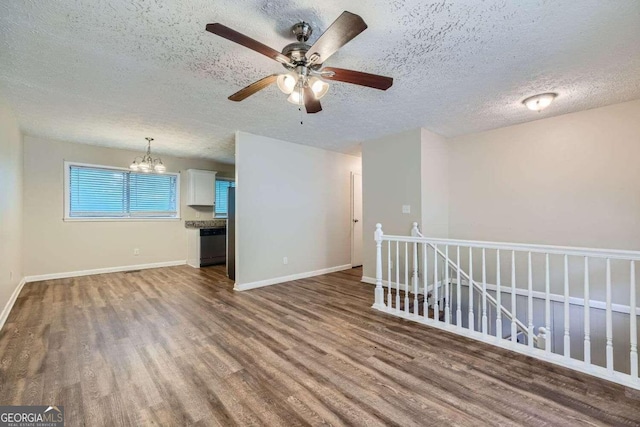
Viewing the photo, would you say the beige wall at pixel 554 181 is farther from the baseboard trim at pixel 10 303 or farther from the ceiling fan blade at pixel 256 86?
the baseboard trim at pixel 10 303

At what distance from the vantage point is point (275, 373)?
2012mm

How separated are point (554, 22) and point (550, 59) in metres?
0.54

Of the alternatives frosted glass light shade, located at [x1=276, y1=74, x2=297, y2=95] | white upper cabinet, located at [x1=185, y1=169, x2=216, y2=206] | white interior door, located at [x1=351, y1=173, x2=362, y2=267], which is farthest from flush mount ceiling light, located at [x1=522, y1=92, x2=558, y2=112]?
white upper cabinet, located at [x1=185, y1=169, x2=216, y2=206]

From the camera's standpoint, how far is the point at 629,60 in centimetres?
223

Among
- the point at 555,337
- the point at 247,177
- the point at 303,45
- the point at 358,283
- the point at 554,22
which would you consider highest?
the point at 554,22

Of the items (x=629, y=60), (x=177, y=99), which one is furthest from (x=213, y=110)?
(x=629, y=60)

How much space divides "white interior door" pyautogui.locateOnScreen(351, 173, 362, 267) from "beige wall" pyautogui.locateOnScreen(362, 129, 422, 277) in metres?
1.10

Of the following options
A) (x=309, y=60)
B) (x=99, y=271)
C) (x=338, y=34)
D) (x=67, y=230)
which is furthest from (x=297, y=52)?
(x=99, y=271)

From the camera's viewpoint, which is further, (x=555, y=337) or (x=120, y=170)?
(x=120, y=170)

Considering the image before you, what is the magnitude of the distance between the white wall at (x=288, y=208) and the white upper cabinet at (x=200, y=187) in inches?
98.2

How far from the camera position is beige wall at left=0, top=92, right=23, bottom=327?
114 inches

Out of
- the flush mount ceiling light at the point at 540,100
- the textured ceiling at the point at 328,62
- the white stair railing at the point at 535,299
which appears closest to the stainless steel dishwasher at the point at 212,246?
the textured ceiling at the point at 328,62

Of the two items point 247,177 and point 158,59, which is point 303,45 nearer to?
point 158,59

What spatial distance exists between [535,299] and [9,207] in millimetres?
6877
